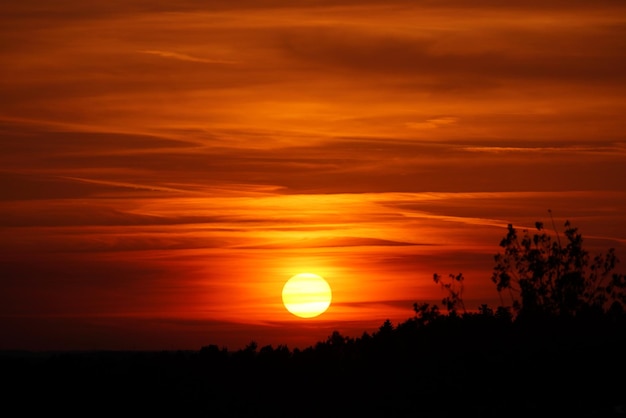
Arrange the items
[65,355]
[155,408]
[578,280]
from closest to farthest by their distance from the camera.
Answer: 1. [155,408]
2. [65,355]
3. [578,280]

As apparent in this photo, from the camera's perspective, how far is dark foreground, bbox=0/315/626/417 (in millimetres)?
29594

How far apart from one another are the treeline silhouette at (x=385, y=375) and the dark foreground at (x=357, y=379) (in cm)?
4

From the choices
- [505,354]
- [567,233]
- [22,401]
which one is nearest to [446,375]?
[505,354]

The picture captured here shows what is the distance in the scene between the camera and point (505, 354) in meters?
32.4

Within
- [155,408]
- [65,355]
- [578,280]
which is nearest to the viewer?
[155,408]

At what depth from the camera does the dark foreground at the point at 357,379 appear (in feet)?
97.1

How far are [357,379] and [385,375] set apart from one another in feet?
2.54

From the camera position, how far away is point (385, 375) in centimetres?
3309

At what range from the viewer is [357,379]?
108 ft

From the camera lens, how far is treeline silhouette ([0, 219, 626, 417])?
1169 inches

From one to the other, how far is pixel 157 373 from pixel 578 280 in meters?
13.4

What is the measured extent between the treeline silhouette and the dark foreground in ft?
0.12

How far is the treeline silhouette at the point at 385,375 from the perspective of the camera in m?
29.7

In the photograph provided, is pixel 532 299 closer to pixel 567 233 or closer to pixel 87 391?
pixel 567 233
